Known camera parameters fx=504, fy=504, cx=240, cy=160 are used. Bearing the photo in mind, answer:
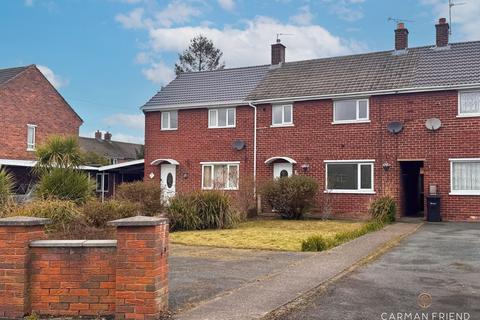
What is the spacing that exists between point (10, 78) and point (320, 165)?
75.4 ft

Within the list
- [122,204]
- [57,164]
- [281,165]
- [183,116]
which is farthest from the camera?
[183,116]

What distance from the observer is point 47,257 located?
6199 mm

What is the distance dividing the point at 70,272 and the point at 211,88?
21.0 metres

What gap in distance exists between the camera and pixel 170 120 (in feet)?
86.1

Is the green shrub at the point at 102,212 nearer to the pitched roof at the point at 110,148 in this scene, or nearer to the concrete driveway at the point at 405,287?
the concrete driveway at the point at 405,287

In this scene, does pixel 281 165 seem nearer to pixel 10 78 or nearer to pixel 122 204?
pixel 122 204

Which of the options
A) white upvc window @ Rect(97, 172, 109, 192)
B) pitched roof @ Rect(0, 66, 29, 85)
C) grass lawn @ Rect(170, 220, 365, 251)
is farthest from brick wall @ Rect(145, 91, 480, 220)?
pitched roof @ Rect(0, 66, 29, 85)

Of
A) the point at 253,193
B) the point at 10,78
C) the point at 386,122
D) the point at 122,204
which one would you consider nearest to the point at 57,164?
the point at 122,204

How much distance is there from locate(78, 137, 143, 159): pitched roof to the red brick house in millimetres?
29465

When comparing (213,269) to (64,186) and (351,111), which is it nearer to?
(64,186)

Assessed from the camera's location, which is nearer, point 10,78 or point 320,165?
point 320,165

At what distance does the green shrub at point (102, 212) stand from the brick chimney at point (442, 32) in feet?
53.2

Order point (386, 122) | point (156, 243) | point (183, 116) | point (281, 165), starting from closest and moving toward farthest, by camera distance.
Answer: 1. point (156, 243)
2. point (386, 122)
3. point (281, 165)
4. point (183, 116)

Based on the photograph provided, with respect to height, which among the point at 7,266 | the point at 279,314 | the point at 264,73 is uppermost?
the point at 264,73
